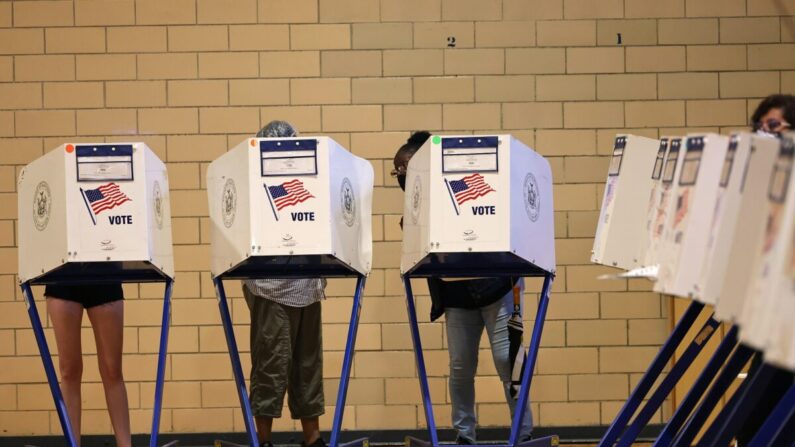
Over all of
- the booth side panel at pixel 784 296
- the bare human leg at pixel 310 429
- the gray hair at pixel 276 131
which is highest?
the gray hair at pixel 276 131

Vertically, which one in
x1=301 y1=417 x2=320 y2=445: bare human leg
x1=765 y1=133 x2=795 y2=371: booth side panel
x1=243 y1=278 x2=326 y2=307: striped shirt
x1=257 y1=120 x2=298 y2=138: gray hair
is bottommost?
x1=301 y1=417 x2=320 y2=445: bare human leg

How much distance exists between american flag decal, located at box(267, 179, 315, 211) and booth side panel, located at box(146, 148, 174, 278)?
1.52 ft

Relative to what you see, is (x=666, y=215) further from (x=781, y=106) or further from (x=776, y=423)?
(x=781, y=106)

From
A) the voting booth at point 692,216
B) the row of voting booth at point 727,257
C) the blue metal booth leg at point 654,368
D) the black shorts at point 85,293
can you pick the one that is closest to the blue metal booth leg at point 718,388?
the row of voting booth at point 727,257

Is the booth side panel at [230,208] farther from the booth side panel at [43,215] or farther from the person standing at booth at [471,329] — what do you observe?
the person standing at booth at [471,329]

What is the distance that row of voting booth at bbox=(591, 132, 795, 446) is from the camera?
5.95 ft

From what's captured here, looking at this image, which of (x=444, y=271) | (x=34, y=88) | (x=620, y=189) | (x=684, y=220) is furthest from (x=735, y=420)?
(x=34, y=88)

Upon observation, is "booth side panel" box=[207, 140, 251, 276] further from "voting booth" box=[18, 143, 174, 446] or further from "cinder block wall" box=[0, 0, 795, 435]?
"cinder block wall" box=[0, 0, 795, 435]

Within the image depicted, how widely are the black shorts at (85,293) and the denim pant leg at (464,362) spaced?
139 cm

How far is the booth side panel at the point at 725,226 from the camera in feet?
7.15

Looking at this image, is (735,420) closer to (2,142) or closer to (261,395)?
(261,395)

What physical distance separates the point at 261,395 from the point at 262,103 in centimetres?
164

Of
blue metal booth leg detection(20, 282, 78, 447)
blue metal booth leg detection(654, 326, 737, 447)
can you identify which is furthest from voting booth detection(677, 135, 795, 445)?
blue metal booth leg detection(20, 282, 78, 447)

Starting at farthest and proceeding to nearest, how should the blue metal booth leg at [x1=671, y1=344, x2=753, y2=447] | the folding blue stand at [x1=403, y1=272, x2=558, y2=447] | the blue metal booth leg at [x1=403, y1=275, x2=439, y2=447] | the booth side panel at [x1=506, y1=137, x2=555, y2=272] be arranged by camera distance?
the blue metal booth leg at [x1=403, y1=275, x2=439, y2=447]
the folding blue stand at [x1=403, y1=272, x2=558, y2=447]
the booth side panel at [x1=506, y1=137, x2=555, y2=272]
the blue metal booth leg at [x1=671, y1=344, x2=753, y2=447]
